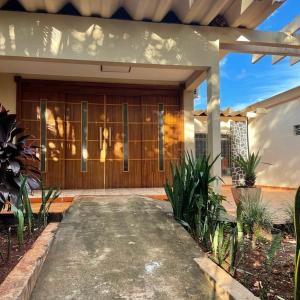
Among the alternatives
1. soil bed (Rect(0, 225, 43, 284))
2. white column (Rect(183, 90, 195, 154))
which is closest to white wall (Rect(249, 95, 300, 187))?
white column (Rect(183, 90, 195, 154))

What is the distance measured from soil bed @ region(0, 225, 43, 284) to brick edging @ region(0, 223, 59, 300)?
98 millimetres

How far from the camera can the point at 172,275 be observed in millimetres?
2754

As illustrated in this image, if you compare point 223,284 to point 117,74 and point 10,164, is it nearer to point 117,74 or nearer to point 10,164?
point 10,164

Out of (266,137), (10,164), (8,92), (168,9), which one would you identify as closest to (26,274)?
(10,164)

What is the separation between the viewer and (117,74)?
23.4 feet

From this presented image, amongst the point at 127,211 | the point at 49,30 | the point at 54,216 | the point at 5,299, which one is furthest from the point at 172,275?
the point at 49,30

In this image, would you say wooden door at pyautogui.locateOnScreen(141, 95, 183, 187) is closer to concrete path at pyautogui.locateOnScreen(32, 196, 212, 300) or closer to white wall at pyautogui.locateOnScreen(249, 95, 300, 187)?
concrete path at pyautogui.locateOnScreen(32, 196, 212, 300)

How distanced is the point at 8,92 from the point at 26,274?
17.7ft

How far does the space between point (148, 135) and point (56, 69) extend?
2.42 m

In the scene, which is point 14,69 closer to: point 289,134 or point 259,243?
point 259,243

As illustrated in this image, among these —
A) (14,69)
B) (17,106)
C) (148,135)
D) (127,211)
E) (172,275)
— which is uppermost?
(14,69)

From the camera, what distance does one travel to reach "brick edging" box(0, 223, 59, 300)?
2.15 metres

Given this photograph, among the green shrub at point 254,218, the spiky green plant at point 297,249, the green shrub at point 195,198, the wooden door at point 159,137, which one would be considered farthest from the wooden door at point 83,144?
the spiky green plant at point 297,249

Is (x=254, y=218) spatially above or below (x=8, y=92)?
below
